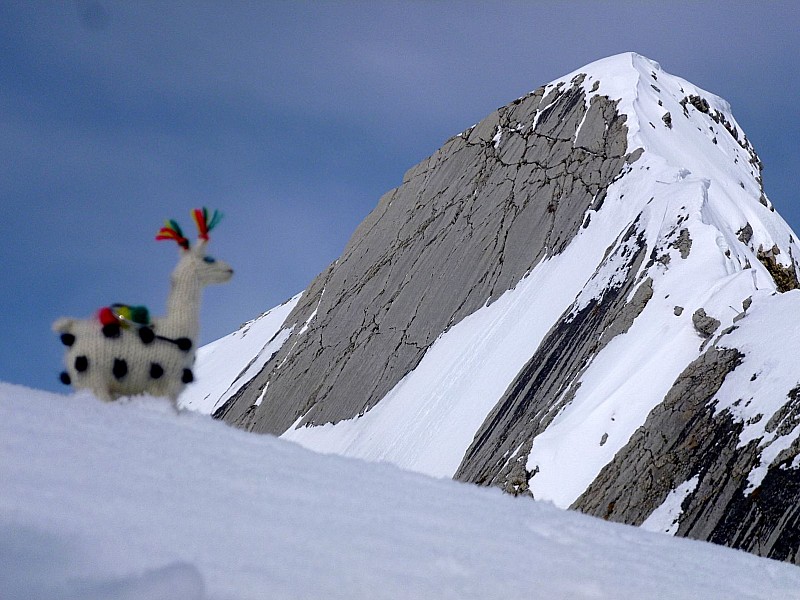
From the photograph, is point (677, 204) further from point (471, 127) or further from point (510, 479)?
point (471, 127)

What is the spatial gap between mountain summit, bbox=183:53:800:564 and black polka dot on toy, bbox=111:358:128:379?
186 inches

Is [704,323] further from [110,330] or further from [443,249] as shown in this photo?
[443,249]

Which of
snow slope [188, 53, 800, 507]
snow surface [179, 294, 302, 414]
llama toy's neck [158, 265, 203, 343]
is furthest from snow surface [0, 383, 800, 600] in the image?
snow surface [179, 294, 302, 414]

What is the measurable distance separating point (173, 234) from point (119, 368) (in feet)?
4.05

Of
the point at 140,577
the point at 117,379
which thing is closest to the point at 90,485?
the point at 140,577

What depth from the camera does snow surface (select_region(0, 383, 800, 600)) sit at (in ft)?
9.64

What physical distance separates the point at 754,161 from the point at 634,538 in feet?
114

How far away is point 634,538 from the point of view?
4.99 m

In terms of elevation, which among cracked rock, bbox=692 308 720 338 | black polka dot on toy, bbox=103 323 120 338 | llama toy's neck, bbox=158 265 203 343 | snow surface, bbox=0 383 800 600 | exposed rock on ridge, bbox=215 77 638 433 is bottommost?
snow surface, bbox=0 383 800 600

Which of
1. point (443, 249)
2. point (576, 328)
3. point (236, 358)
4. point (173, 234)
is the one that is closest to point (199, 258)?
point (173, 234)

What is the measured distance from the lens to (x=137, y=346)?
6516 mm

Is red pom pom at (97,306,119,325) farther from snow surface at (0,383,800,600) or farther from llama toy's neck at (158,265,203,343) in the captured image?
snow surface at (0,383,800,600)

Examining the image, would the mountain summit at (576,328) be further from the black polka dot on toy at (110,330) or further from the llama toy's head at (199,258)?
the black polka dot on toy at (110,330)

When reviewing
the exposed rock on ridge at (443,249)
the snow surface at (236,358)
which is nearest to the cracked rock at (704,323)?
the exposed rock on ridge at (443,249)
